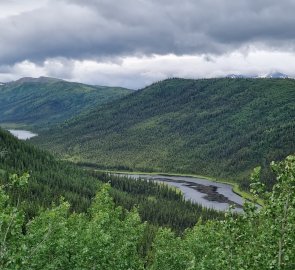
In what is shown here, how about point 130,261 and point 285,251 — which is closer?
point 285,251

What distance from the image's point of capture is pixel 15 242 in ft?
137

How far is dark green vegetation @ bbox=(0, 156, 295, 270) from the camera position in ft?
104

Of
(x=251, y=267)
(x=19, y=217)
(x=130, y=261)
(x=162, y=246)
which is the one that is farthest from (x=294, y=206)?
(x=162, y=246)

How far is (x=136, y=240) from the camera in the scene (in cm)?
6406

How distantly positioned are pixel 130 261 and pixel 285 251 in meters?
28.3

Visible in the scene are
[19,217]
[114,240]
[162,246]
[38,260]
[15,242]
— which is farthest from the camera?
[162,246]

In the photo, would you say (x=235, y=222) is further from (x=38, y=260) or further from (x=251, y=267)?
(x=38, y=260)

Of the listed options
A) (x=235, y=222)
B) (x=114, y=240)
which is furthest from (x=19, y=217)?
(x=114, y=240)

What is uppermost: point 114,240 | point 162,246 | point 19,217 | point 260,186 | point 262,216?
point 260,186

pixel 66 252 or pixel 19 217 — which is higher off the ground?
Answer: pixel 19 217

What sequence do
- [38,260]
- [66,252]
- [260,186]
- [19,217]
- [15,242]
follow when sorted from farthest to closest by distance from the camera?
1. [66,252]
2. [38,260]
3. [15,242]
4. [19,217]
5. [260,186]

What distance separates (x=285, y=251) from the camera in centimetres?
3288

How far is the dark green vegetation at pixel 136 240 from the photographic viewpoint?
31.7 m

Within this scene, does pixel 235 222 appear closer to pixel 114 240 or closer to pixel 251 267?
pixel 251 267
